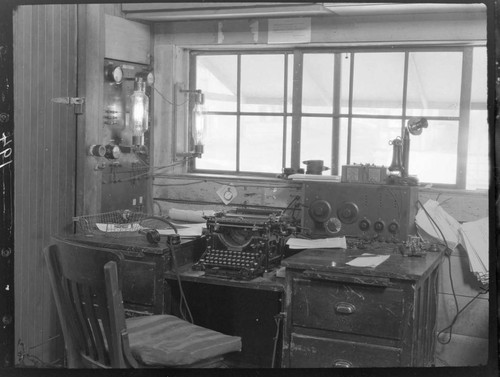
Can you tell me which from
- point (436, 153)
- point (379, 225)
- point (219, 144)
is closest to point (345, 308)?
point (379, 225)

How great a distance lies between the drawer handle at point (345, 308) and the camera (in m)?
2.80

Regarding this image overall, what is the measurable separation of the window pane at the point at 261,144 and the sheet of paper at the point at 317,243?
764 millimetres

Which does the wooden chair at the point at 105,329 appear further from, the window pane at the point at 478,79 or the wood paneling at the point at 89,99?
the window pane at the point at 478,79

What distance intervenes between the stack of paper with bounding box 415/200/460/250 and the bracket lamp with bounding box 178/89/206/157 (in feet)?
4.46

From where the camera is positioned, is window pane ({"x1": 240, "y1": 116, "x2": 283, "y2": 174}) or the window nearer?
the window

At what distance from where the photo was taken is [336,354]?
9.27 ft

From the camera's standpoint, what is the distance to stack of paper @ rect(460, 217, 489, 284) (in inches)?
135

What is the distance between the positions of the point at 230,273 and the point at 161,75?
1.57 m

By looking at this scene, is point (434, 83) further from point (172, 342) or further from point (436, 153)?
point (172, 342)

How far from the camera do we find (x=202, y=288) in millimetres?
3793

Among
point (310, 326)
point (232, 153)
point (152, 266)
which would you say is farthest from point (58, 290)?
point (232, 153)

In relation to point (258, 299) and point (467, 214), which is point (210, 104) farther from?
point (467, 214)

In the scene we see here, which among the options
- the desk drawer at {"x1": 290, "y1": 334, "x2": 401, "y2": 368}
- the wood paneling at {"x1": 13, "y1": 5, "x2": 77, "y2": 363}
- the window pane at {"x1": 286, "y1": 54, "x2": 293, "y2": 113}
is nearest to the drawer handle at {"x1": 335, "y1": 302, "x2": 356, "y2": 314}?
the desk drawer at {"x1": 290, "y1": 334, "x2": 401, "y2": 368}

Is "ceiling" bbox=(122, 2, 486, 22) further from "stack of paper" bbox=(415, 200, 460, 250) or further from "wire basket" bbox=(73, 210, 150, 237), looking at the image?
"wire basket" bbox=(73, 210, 150, 237)
